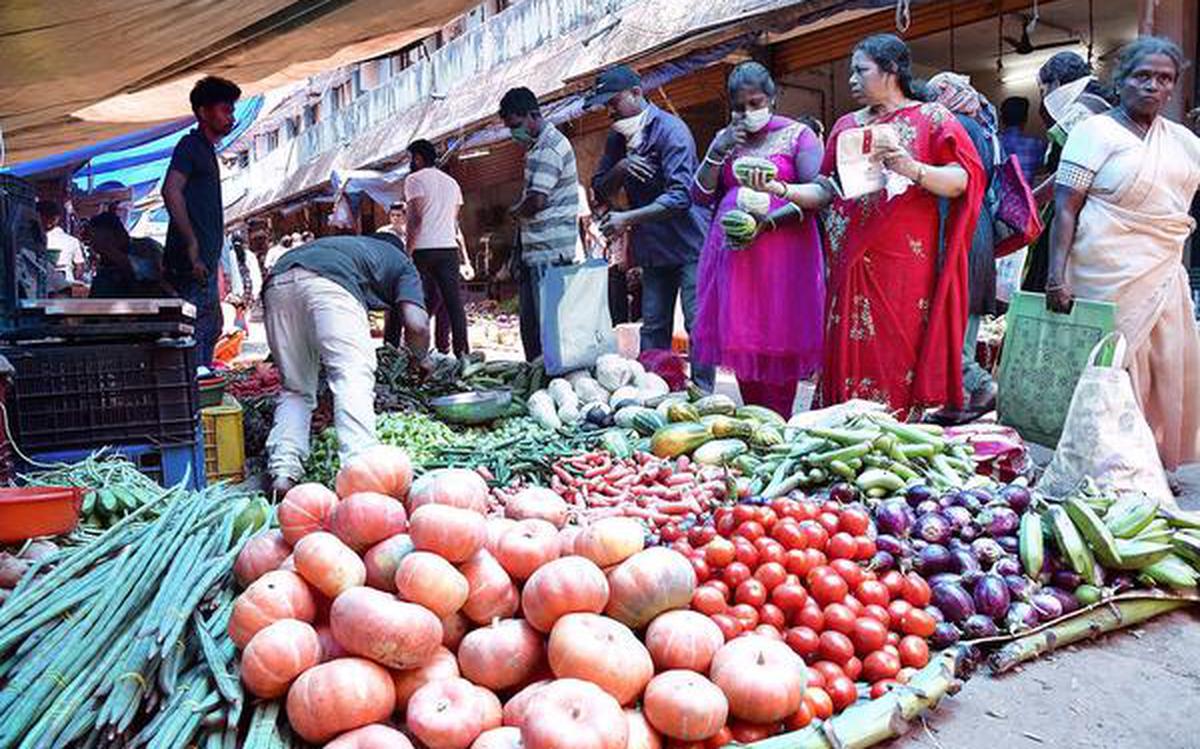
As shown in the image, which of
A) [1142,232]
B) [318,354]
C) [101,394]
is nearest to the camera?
[101,394]

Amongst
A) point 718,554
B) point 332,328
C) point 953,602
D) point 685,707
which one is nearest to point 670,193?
point 332,328

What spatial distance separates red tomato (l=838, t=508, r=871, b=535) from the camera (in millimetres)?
2936

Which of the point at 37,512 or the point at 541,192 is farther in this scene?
the point at 541,192

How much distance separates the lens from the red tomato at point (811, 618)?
8.38ft

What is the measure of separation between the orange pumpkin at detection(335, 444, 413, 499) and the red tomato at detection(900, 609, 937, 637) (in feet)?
4.93

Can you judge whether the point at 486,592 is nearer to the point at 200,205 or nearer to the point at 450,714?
the point at 450,714

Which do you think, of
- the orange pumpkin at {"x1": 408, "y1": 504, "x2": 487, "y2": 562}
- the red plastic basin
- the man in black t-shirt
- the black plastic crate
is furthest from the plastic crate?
the orange pumpkin at {"x1": 408, "y1": 504, "x2": 487, "y2": 562}

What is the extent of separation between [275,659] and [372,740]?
30 centimetres

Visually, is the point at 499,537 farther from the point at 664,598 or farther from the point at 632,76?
the point at 632,76

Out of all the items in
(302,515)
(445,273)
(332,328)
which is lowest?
(302,515)

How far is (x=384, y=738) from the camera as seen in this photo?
183 centimetres

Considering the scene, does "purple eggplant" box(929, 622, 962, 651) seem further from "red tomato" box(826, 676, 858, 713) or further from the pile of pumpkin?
the pile of pumpkin

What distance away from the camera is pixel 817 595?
2.64 metres

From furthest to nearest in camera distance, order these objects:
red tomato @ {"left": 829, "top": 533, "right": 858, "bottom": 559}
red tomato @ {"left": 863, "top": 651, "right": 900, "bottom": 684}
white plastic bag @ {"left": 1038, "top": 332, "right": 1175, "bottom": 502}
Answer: white plastic bag @ {"left": 1038, "top": 332, "right": 1175, "bottom": 502} < red tomato @ {"left": 829, "top": 533, "right": 858, "bottom": 559} < red tomato @ {"left": 863, "top": 651, "right": 900, "bottom": 684}
